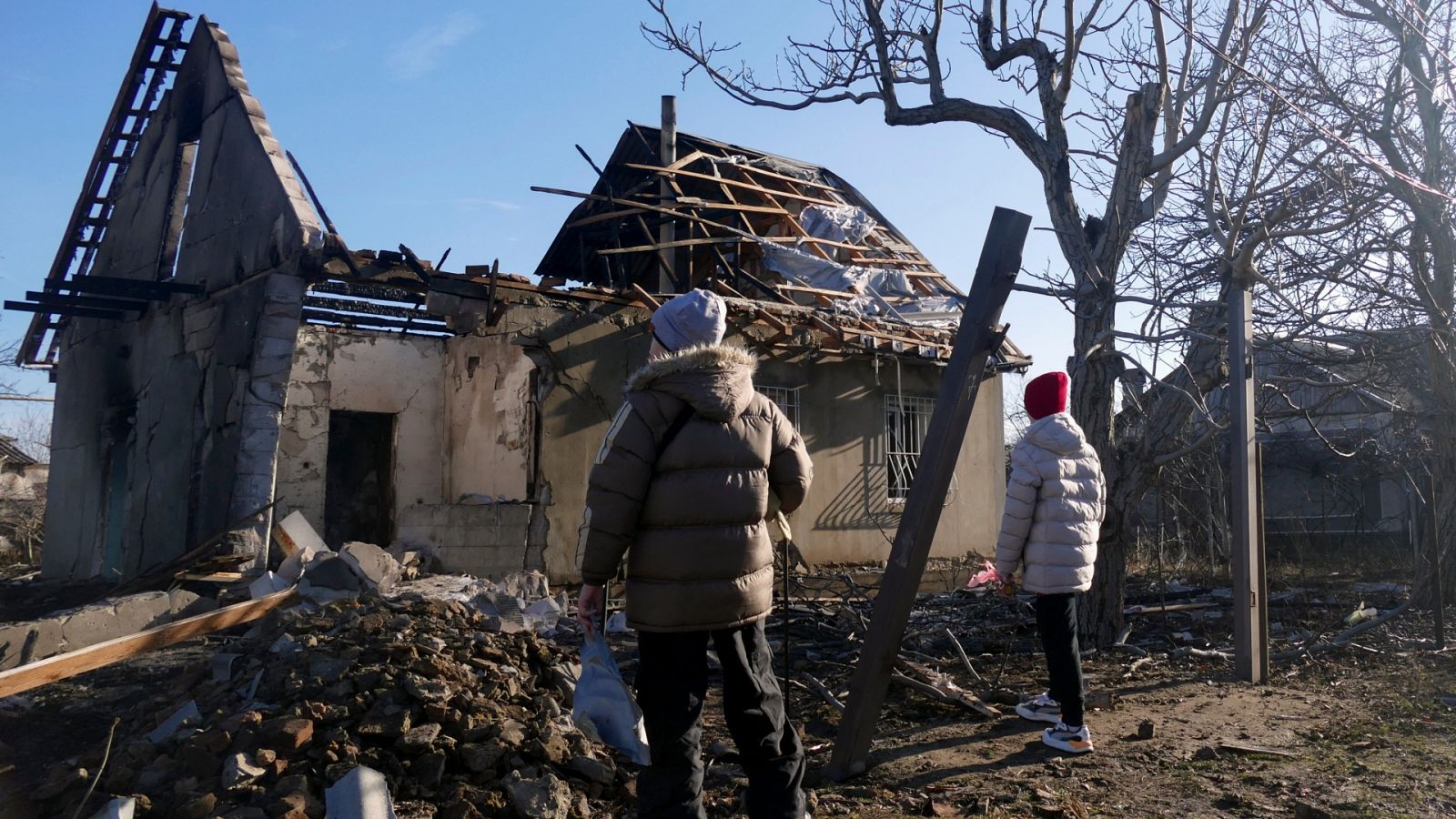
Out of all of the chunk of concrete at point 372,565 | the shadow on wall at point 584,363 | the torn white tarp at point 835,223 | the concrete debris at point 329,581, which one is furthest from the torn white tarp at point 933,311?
the concrete debris at point 329,581

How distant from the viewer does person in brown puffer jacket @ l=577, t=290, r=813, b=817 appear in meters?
3.00

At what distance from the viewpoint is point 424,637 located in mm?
4812

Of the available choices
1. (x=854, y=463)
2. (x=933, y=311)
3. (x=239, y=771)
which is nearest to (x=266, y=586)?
(x=239, y=771)

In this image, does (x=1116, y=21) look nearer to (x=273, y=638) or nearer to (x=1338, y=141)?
(x=1338, y=141)

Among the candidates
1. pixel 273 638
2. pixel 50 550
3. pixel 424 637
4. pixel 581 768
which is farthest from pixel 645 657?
pixel 50 550

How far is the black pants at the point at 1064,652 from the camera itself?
4270mm

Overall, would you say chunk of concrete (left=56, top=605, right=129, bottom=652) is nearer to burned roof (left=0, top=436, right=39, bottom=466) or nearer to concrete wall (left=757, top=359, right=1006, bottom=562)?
concrete wall (left=757, top=359, right=1006, bottom=562)

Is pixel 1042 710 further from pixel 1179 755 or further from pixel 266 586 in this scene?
pixel 266 586

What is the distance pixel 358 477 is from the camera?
1569 centimetres

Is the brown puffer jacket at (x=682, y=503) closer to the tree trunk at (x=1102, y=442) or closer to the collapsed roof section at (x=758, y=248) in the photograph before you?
the tree trunk at (x=1102, y=442)

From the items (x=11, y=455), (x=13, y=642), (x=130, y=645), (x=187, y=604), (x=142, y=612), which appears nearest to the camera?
(x=130, y=645)

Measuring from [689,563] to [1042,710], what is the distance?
2.55m

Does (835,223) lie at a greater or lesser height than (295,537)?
greater

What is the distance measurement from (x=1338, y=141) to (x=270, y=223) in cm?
808
